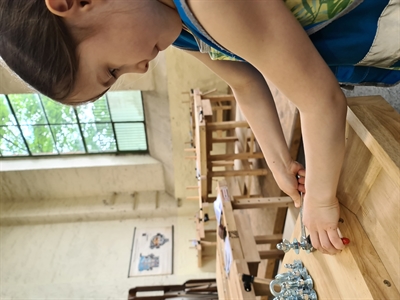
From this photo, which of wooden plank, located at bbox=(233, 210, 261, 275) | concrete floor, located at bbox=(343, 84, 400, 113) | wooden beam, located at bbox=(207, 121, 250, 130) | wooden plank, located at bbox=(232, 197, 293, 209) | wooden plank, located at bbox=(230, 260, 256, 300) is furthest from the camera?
wooden beam, located at bbox=(207, 121, 250, 130)

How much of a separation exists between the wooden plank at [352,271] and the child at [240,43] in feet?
0.08

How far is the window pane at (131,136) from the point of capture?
350 centimetres

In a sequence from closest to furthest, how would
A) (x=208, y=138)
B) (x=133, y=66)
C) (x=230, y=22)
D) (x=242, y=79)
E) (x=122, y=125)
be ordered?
(x=230, y=22) → (x=133, y=66) → (x=242, y=79) → (x=208, y=138) → (x=122, y=125)

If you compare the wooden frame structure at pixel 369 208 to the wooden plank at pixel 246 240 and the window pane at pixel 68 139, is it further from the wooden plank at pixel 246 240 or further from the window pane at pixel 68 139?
the window pane at pixel 68 139

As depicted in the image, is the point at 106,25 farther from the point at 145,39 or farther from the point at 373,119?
the point at 373,119

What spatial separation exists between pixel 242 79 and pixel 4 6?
0.41 metres

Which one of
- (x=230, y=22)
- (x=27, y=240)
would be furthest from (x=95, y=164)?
(x=230, y=22)

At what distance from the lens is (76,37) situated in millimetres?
403

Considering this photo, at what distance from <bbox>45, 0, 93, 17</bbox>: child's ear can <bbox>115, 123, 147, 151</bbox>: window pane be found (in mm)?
3136

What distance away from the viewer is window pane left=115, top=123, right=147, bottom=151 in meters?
3.50

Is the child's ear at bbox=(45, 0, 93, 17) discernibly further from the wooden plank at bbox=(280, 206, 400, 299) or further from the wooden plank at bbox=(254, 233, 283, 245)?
the wooden plank at bbox=(254, 233, 283, 245)

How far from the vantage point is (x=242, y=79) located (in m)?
0.65

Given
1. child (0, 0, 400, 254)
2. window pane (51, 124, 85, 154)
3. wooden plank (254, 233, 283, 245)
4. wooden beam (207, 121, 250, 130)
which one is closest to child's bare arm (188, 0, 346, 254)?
child (0, 0, 400, 254)

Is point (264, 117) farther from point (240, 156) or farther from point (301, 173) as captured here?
point (240, 156)
